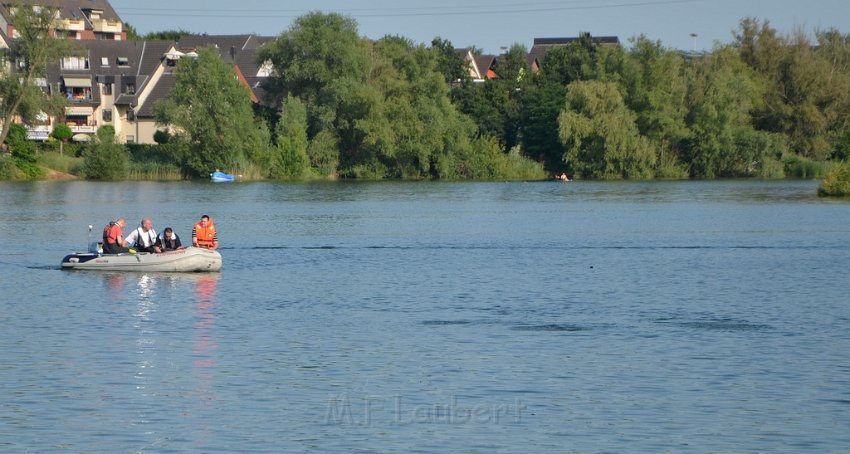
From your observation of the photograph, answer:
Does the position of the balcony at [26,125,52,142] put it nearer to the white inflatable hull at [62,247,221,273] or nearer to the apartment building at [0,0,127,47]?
the apartment building at [0,0,127,47]

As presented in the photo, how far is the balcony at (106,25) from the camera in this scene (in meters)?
159

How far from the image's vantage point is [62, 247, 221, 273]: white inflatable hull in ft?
111

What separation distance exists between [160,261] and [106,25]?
133 m

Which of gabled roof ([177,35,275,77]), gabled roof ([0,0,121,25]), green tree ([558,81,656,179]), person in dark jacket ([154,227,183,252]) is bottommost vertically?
person in dark jacket ([154,227,183,252])

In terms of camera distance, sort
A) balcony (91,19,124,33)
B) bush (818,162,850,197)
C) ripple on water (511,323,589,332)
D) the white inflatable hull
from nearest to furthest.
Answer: ripple on water (511,323,589,332) < the white inflatable hull < bush (818,162,850,197) < balcony (91,19,124,33)

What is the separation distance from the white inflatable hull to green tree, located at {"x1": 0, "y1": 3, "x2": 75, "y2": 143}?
208ft

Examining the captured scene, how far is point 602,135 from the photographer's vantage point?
9862cm

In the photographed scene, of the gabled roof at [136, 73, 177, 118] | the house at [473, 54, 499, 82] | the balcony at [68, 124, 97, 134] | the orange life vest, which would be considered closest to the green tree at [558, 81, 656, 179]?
the gabled roof at [136, 73, 177, 118]

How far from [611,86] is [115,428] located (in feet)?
287

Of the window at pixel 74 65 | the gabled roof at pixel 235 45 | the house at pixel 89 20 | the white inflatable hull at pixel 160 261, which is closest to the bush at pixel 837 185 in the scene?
the white inflatable hull at pixel 160 261

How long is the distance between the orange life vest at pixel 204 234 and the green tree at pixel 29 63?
63.1 meters

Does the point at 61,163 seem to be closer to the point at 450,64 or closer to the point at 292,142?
the point at 292,142

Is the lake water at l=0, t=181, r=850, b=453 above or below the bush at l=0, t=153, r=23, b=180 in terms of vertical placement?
below

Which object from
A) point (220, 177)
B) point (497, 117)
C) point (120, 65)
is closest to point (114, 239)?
point (220, 177)
